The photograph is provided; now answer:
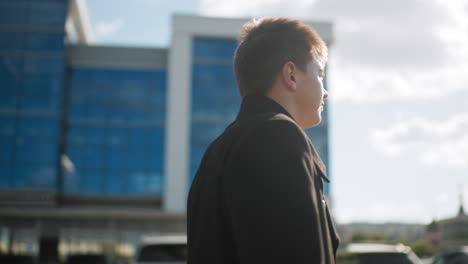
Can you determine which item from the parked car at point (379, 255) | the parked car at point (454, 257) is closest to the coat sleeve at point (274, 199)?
the parked car at point (379, 255)

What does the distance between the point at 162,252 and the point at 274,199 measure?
7845 millimetres

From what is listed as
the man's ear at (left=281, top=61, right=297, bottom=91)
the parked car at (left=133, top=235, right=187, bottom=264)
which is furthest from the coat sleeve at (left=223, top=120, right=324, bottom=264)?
the parked car at (left=133, top=235, right=187, bottom=264)

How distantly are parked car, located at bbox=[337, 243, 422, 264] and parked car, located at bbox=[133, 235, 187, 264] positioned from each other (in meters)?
3.07

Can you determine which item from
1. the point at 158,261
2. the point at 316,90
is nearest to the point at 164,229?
the point at 158,261

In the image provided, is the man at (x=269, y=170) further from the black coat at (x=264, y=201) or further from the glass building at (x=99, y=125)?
the glass building at (x=99, y=125)

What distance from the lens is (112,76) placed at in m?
36.0

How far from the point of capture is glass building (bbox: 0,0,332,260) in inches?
1308

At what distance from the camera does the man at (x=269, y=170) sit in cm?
120

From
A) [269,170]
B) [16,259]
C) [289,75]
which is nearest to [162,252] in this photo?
[289,75]

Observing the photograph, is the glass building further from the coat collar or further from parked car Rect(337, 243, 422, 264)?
the coat collar

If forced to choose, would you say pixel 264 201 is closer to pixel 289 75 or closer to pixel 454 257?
pixel 289 75

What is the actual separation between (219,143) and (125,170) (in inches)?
1336

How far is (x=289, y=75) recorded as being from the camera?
153cm

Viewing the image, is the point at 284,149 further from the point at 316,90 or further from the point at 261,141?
the point at 316,90
